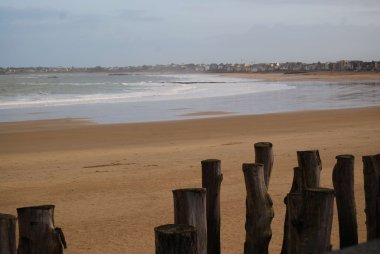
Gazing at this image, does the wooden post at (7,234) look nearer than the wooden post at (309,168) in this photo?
Yes

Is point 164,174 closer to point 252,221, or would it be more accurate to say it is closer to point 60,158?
point 60,158

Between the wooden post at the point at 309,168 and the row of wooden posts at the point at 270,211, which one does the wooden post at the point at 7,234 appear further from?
the wooden post at the point at 309,168

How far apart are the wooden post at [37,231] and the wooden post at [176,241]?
707mm

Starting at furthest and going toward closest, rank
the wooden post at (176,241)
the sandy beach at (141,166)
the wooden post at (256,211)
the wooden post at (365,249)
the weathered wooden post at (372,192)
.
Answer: the sandy beach at (141,166) → the weathered wooden post at (372,192) → the wooden post at (256,211) → the wooden post at (365,249) → the wooden post at (176,241)

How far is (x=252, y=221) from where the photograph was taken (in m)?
3.66

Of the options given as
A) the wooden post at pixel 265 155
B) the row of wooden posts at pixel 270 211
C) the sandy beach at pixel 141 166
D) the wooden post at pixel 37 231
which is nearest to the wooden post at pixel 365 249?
the row of wooden posts at pixel 270 211

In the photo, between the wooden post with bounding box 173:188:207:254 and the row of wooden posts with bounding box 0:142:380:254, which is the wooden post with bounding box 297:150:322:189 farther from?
the wooden post with bounding box 173:188:207:254

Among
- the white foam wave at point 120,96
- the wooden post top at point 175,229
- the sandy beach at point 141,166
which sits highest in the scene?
the wooden post top at point 175,229

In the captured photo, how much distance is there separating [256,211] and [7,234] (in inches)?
68.2

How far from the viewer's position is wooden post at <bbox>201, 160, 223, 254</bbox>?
3861mm

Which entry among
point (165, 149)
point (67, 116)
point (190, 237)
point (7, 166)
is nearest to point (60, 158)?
point (7, 166)

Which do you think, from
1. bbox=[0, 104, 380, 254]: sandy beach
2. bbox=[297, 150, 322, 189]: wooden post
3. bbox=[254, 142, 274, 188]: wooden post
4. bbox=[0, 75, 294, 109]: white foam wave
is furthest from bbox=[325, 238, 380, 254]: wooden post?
bbox=[0, 75, 294, 109]: white foam wave

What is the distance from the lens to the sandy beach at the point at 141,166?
5.53 meters

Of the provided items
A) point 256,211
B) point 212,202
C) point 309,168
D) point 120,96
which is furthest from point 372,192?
point 120,96
